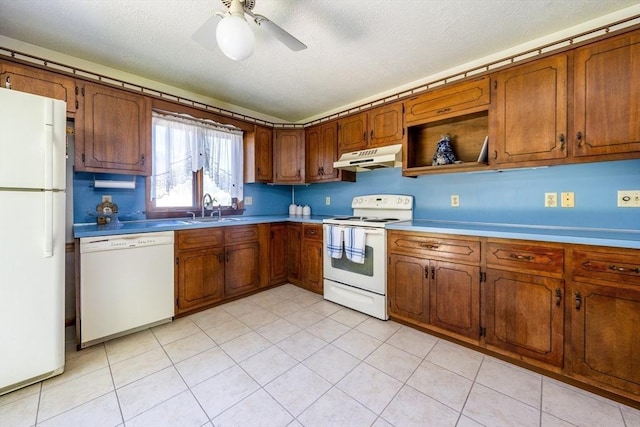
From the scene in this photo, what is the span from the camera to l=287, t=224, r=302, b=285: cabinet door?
3.28m

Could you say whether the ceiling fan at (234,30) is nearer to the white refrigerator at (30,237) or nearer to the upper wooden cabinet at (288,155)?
the white refrigerator at (30,237)

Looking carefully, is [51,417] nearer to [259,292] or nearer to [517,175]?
[259,292]

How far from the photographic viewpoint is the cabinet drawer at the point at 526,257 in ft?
5.30

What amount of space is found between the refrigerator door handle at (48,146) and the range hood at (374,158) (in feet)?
7.60

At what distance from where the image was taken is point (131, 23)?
1811 millimetres

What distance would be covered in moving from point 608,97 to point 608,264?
103cm

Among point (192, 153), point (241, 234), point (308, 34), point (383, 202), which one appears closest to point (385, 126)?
point (383, 202)

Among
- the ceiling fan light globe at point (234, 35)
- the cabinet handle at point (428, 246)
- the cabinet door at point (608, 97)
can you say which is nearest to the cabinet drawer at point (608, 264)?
the cabinet door at point (608, 97)

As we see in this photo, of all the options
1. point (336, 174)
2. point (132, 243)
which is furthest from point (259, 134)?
point (132, 243)

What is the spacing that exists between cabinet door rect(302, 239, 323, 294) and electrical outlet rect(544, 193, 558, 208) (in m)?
2.06

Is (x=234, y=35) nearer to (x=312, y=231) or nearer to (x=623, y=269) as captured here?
(x=312, y=231)

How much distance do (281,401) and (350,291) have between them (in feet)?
4.41

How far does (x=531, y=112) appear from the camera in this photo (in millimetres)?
1889

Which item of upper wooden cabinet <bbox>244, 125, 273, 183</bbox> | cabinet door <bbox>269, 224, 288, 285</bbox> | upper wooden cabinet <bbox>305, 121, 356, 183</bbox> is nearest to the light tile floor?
cabinet door <bbox>269, 224, 288, 285</bbox>
